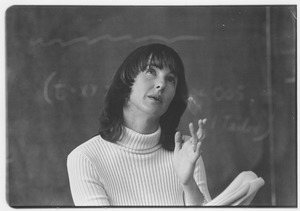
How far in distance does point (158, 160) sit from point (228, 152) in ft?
0.61

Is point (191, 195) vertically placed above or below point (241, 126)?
below

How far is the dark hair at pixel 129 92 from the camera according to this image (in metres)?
1.31

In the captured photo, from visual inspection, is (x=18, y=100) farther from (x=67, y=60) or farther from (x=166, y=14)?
(x=166, y=14)

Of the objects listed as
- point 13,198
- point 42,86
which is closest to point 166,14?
point 42,86

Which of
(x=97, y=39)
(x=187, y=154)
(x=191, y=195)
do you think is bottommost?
(x=191, y=195)

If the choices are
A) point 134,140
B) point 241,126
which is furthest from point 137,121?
point 241,126

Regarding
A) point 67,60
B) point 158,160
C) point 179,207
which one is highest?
point 67,60

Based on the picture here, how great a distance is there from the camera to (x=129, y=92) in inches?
51.6

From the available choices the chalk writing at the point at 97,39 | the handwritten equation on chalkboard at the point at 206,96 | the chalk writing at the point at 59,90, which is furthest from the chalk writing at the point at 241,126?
the chalk writing at the point at 59,90

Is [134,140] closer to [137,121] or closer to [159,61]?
[137,121]

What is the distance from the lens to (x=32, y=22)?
4.37ft

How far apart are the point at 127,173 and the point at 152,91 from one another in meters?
0.22

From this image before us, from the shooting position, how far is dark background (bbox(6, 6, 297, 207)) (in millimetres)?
1320

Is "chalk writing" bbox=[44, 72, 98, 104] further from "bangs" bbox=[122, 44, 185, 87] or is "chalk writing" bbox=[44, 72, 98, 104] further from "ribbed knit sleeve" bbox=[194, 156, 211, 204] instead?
"ribbed knit sleeve" bbox=[194, 156, 211, 204]
